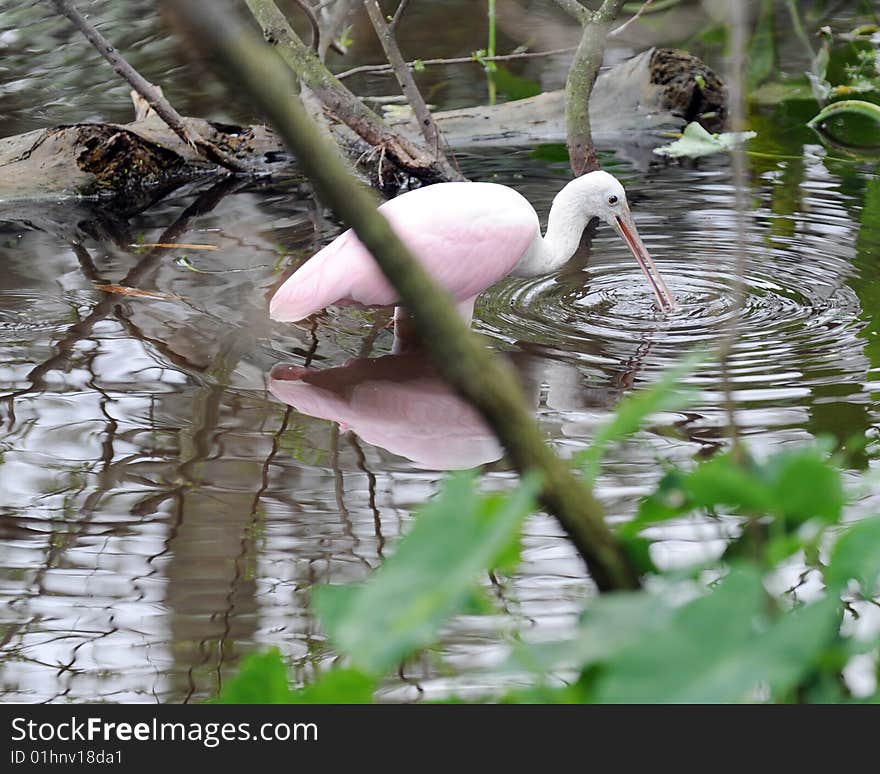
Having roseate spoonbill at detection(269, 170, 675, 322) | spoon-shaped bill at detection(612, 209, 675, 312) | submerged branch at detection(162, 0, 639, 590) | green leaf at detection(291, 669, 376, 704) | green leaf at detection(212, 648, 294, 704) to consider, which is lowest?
spoon-shaped bill at detection(612, 209, 675, 312)

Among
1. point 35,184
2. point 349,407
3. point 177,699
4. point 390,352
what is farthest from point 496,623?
point 35,184

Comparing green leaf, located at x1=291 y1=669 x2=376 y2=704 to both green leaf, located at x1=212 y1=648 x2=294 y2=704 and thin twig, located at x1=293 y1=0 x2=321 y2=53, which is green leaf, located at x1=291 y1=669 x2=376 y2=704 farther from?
thin twig, located at x1=293 y1=0 x2=321 y2=53

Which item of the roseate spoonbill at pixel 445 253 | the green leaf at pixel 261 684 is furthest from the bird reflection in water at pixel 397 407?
the green leaf at pixel 261 684

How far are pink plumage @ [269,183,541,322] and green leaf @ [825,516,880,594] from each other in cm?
284

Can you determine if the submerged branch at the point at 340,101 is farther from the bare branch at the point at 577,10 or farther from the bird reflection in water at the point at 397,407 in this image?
the bird reflection in water at the point at 397,407

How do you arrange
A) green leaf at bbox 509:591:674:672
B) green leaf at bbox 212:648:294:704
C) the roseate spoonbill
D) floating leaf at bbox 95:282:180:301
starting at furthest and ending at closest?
floating leaf at bbox 95:282:180:301 < the roseate spoonbill < green leaf at bbox 212:648:294:704 < green leaf at bbox 509:591:674:672

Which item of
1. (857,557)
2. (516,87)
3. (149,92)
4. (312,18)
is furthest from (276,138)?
(857,557)

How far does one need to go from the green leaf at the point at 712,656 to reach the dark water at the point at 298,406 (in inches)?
27.2

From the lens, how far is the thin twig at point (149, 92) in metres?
5.00

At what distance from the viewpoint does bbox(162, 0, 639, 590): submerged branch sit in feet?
2.20

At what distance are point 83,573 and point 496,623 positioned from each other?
875mm

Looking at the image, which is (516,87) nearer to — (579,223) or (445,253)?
(579,223)

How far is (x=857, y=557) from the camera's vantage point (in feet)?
2.85

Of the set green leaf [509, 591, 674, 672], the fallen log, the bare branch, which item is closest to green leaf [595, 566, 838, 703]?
green leaf [509, 591, 674, 672]
